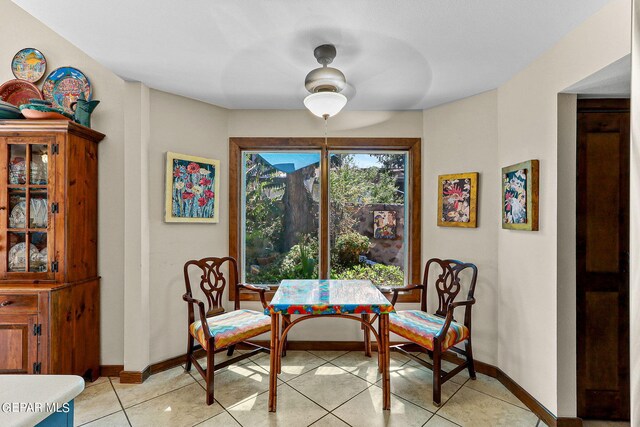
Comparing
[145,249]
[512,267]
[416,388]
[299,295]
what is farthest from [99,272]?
[512,267]

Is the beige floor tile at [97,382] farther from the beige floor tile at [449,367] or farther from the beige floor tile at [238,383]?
the beige floor tile at [449,367]

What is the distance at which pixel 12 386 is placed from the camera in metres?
0.84

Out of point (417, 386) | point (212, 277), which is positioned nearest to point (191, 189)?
point (212, 277)

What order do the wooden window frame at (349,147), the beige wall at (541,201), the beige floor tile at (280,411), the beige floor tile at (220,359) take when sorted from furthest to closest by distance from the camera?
the wooden window frame at (349,147)
the beige floor tile at (220,359)
the beige floor tile at (280,411)
the beige wall at (541,201)

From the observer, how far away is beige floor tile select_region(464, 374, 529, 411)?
7.40ft

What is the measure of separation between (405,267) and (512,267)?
1010 millimetres

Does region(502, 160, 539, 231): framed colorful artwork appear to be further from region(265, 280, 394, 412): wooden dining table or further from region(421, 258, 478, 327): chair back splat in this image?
region(265, 280, 394, 412): wooden dining table

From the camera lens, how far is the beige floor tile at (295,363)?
258 centimetres

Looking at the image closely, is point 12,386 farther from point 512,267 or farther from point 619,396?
point 619,396

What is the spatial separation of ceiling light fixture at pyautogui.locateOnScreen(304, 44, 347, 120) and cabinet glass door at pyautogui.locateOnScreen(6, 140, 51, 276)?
200cm

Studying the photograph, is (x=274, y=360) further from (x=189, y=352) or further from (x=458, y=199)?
(x=458, y=199)

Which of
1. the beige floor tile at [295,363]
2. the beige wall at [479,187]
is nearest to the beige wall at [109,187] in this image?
the beige floor tile at [295,363]

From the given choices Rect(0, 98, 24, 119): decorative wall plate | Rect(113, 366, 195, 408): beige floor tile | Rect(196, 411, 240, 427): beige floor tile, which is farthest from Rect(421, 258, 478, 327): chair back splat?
Rect(0, 98, 24, 119): decorative wall plate

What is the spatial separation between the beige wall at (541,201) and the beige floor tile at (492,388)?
0.43 ft
